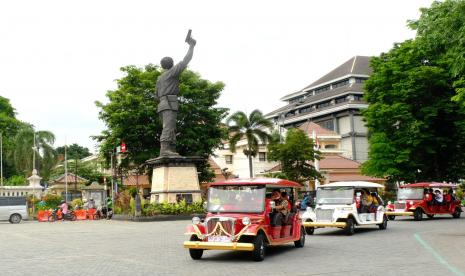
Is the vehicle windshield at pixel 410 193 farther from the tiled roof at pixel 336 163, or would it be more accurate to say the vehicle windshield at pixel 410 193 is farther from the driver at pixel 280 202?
the tiled roof at pixel 336 163

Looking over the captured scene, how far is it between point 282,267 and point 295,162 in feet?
138

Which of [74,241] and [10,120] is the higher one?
[10,120]

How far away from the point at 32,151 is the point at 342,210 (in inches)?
2125

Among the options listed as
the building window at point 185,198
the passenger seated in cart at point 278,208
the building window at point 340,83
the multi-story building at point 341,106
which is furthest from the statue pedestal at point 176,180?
the building window at point 340,83

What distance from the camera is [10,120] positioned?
73.7m

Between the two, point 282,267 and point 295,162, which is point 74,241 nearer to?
point 282,267

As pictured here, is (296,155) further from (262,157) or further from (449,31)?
(449,31)

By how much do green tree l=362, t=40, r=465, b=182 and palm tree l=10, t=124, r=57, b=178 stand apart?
135 ft

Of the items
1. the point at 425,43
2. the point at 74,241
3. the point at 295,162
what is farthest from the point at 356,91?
the point at 74,241

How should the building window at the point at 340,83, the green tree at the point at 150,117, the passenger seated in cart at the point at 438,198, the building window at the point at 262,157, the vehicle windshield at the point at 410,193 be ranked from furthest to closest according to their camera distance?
1. the building window at the point at 340,83
2. the building window at the point at 262,157
3. the green tree at the point at 150,117
4. the passenger seated in cart at the point at 438,198
5. the vehicle windshield at the point at 410,193

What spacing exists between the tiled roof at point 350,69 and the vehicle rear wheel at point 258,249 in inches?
3076

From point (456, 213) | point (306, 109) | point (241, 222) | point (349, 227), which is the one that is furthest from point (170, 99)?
point (306, 109)

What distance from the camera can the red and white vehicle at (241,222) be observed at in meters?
13.1

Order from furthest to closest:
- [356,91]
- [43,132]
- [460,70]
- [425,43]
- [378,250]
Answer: [356,91]
[43,132]
[425,43]
[460,70]
[378,250]
